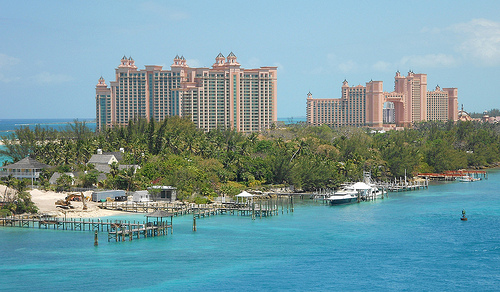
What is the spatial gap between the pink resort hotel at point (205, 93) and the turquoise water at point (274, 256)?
263ft

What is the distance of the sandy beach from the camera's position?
208 ft

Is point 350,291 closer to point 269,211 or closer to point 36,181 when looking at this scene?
point 269,211

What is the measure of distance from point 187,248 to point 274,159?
3629 centimetres

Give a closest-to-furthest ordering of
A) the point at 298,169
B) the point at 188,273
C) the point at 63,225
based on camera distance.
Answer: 1. the point at 188,273
2. the point at 63,225
3. the point at 298,169

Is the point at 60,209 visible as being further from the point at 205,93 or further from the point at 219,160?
the point at 205,93

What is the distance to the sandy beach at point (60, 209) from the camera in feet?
208

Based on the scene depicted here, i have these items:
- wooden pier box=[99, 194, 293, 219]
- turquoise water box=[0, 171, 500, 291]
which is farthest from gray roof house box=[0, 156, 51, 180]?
turquoise water box=[0, 171, 500, 291]

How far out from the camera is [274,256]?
48.9m

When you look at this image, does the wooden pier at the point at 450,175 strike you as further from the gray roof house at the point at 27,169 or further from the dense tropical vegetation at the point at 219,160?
the gray roof house at the point at 27,169

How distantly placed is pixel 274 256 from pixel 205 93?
103m

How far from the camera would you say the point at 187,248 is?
50812 millimetres

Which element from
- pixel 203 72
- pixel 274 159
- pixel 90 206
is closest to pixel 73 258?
pixel 90 206

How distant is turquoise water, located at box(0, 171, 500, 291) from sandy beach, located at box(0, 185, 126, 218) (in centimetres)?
421

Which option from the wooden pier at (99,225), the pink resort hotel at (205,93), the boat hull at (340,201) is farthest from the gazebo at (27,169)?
the pink resort hotel at (205,93)
